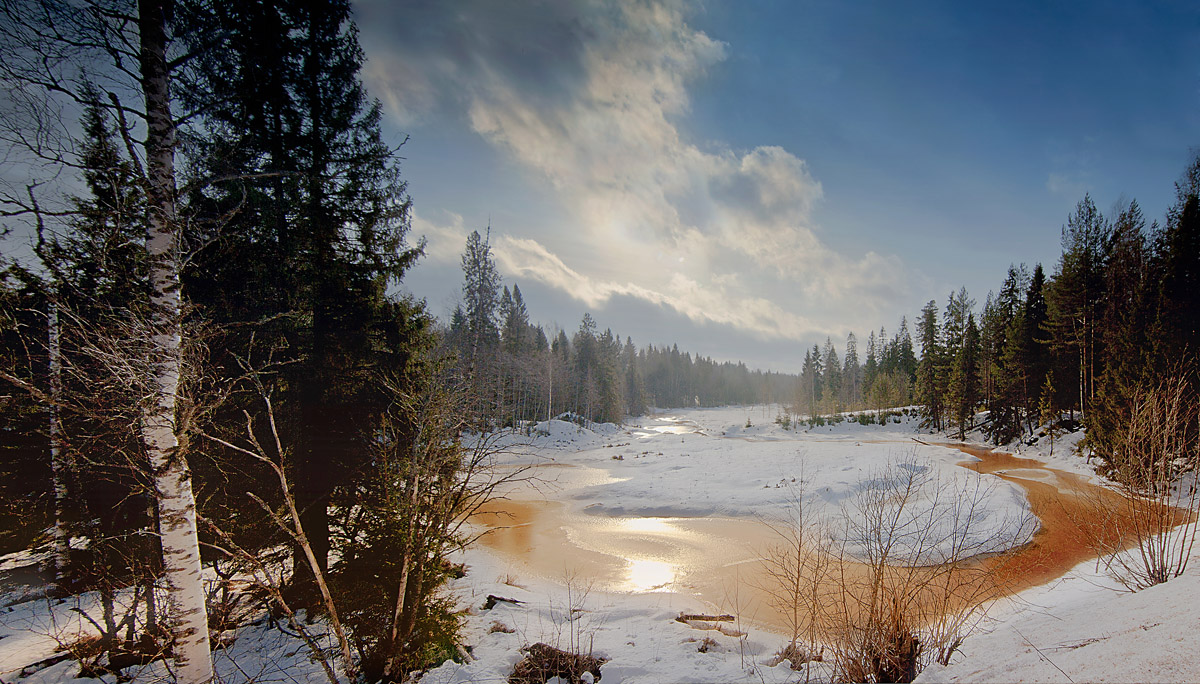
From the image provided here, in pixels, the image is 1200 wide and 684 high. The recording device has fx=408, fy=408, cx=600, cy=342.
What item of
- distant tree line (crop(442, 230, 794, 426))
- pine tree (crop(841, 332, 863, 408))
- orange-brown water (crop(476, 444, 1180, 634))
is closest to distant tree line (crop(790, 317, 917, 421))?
pine tree (crop(841, 332, 863, 408))

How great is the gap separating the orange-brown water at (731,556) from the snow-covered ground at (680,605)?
0.30ft

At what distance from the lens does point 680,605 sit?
29.0 feet

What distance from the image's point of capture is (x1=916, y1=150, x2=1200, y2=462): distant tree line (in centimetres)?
1692

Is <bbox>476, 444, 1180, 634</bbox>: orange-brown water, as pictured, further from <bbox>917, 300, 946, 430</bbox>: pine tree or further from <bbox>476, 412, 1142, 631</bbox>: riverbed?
<bbox>917, 300, 946, 430</bbox>: pine tree

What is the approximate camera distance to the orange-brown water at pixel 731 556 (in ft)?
27.8

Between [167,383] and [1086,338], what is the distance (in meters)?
38.2

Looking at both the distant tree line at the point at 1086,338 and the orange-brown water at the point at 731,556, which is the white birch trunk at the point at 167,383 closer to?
the orange-brown water at the point at 731,556

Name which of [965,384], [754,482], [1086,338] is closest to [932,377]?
[965,384]

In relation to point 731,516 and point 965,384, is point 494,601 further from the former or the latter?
point 965,384

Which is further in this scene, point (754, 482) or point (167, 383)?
point (754, 482)

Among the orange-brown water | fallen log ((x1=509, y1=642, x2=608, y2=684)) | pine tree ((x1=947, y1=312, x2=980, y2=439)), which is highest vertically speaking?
pine tree ((x1=947, y1=312, x2=980, y2=439))

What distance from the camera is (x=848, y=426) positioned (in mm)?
42969

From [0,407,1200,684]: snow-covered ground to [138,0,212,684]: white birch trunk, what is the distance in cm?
137

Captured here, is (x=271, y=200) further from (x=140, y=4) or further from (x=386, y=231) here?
(x=140, y=4)
